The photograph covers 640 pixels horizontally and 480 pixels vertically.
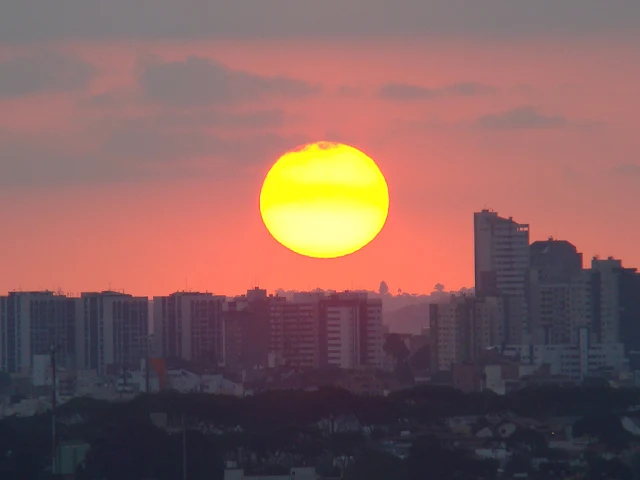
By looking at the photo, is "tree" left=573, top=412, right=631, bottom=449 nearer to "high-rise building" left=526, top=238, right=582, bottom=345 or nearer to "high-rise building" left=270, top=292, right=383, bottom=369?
"high-rise building" left=270, top=292, right=383, bottom=369

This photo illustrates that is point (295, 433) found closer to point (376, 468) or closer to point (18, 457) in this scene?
point (376, 468)

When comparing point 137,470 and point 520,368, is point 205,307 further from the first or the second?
point 137,470

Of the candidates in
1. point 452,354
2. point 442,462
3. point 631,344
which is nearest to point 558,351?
point 452,354

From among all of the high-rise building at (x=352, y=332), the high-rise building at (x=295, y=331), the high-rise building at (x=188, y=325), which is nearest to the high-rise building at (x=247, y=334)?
the high-rise building at (x=295, y=331)

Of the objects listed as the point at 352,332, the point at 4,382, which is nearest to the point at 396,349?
the point at 352,332

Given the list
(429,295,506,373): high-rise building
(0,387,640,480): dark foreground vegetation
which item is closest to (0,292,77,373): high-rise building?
(429,295,506,373): high-rise building

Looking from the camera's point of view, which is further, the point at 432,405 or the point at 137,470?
the point at 432,405
